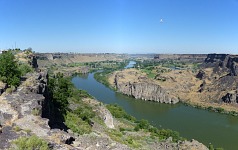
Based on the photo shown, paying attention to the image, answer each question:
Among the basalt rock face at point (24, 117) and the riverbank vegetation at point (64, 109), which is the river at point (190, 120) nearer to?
the riverbank vegetation at point (64, 109)

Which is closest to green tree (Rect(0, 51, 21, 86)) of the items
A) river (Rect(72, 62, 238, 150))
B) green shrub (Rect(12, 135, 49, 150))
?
green shrub (Rect(12, 135, 49, 150))

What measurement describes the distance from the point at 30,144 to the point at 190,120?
5883 cm

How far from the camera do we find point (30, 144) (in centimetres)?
1220

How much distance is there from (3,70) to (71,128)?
649 cm

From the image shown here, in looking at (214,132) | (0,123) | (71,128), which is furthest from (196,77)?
(0,123)

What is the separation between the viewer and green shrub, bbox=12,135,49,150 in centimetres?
1220

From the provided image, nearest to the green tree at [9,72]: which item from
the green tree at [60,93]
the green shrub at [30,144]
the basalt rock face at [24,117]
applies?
the basalt rock face at [24,117]

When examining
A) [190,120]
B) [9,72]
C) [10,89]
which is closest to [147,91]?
[190,120]

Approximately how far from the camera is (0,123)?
1496 centimetres

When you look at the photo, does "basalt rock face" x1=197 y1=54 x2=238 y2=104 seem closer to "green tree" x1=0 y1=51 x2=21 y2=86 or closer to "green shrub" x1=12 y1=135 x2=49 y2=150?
"green tree" x1=0 y1=51 x2=21 y2=86

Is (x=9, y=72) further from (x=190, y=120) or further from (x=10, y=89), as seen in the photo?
(x=190, y=120)

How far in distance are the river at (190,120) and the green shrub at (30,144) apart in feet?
139

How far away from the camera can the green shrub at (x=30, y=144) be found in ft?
40.0

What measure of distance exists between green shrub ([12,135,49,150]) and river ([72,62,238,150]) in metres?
42.4
